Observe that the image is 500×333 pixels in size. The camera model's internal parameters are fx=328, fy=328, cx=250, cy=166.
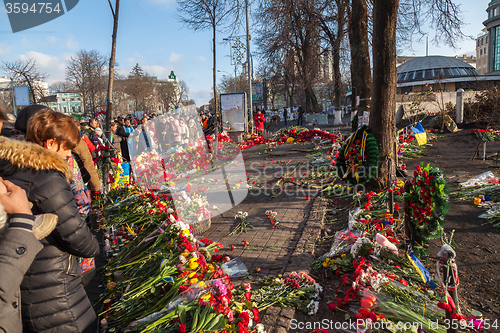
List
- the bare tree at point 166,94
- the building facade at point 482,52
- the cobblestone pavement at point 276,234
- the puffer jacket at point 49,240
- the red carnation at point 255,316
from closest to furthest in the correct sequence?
1. the puffer jacket at point 49,240
2. the red carnation at point 255,316
3. the cobblestone pavement at point 276,234
4. the bare tree at point 166,94
5. the building facade at point 482,52

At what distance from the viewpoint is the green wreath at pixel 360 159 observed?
20.3 ft

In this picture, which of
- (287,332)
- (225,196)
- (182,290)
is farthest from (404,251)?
(225,196)

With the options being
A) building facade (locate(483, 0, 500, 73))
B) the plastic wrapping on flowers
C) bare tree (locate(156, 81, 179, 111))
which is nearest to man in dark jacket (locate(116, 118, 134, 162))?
the plastic wrapping on flowers

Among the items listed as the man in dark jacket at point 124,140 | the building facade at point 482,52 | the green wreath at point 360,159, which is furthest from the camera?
the building facade at point 482,52

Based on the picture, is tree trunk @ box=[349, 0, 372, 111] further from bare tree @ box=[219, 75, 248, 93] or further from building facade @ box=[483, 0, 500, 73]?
building facade @ box=[483, 0, 500, 73]

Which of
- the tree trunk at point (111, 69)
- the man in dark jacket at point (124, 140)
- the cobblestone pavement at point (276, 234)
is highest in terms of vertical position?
the tree trunk at point (111, 69)

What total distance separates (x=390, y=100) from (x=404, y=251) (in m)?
3.71

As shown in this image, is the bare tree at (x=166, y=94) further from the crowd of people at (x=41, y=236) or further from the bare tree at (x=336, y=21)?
the crowd of people at (x=41, y=236)

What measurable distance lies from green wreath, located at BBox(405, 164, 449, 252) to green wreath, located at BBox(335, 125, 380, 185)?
2.38 m

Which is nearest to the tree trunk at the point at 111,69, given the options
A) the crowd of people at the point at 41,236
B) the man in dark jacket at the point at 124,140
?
the man in dark jacket at the point at 124,140

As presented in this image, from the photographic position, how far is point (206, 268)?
3604 millimetres

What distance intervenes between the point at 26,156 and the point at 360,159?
5.49 meters

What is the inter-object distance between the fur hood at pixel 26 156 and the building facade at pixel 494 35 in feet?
269

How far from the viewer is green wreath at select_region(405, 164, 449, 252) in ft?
11.4
